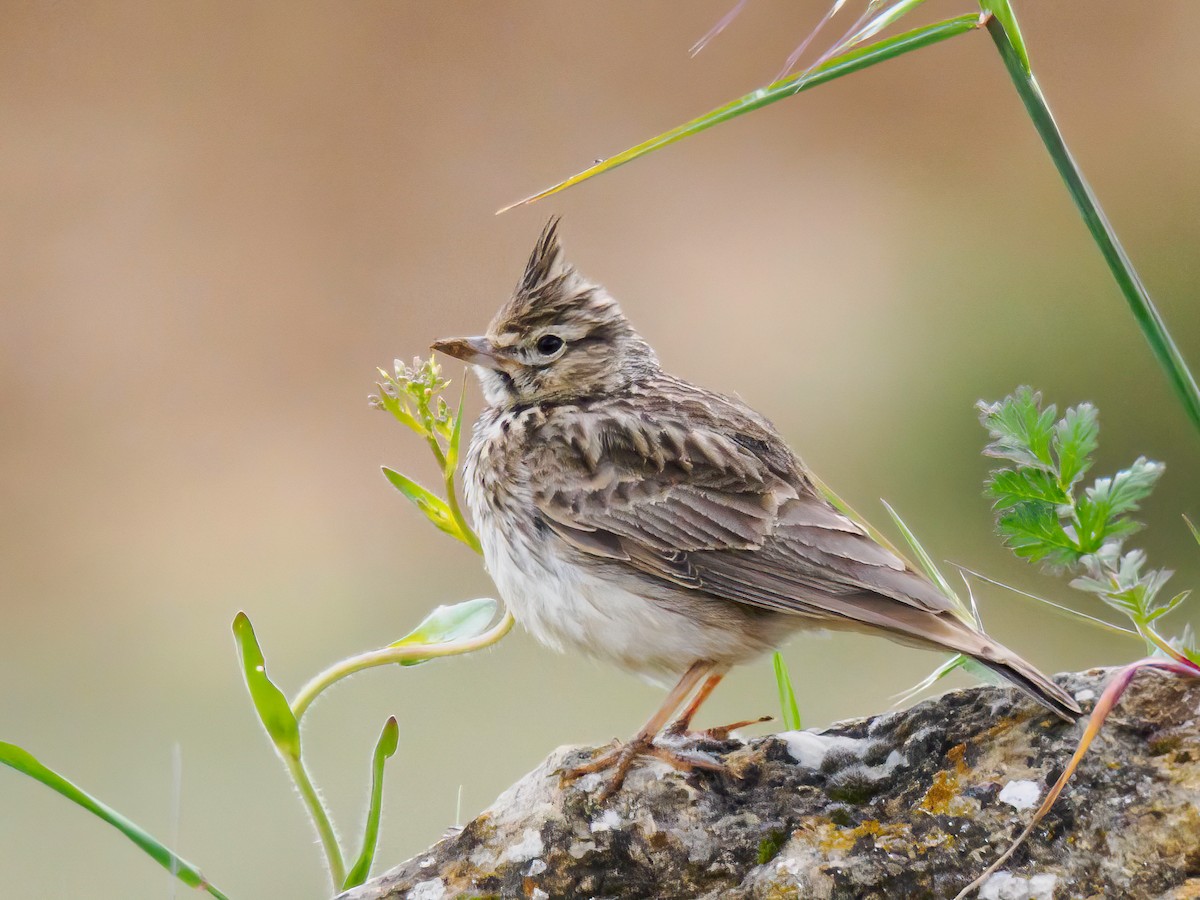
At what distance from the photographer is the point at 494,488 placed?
3271 millimetres

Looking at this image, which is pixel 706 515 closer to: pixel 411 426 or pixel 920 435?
pixel 411 426

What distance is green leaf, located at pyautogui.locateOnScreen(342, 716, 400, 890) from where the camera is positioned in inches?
93.4

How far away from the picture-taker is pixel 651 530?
304 cm

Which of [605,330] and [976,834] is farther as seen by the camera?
[605,330]

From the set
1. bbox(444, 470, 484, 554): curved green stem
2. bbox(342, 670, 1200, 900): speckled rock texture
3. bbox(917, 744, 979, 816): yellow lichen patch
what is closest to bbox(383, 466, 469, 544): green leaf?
bbox(444, 470, 484, 554): curved green stem

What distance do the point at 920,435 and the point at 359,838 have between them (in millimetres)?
6615

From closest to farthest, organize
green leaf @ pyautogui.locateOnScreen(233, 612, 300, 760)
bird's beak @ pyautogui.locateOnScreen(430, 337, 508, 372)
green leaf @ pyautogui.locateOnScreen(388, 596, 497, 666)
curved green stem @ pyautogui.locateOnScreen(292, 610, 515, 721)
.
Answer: green leaf @ pyautogui.locateOnScreen(233, 612, 300, 760), curved green stem @ pyautogui.locateOnScreen(292, 610, 515, 721), green leaf @ pyautogui.locateOnScreen(388, 596, 497, 666), bird's beak @ pyautogui.locateOnScreen(430, 337, 508, 372)

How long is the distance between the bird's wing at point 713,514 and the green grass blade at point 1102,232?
0.72m

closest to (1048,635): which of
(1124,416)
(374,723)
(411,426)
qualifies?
(1124,416)

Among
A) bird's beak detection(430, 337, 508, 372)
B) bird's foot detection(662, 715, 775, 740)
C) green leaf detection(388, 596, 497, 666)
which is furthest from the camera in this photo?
bird's beak detection(430, 337, 508, 372)

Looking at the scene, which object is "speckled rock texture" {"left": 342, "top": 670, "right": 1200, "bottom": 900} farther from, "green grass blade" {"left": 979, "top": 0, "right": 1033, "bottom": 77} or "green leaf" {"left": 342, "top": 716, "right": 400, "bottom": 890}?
"green grass blade" {"left": 979, "top": 0, "right": 1033, "bottom": 77}

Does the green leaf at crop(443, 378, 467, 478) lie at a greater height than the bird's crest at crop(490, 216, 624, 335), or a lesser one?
lesser

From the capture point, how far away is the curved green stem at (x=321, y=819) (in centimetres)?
244

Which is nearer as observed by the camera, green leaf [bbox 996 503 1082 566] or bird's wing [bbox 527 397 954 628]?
green leaf [bbox 996 503 1082 566]
